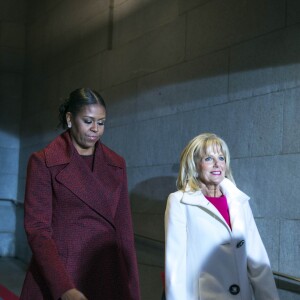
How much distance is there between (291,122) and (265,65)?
0.44m

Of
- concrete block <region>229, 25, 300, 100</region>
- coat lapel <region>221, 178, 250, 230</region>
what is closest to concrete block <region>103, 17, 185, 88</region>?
concrete block <region>229, 25, 300, 100</region>

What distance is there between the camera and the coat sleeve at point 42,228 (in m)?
2.18

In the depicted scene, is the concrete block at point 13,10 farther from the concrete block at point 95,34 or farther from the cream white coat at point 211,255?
the cream white coat at point 211,255

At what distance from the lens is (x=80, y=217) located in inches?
93.2

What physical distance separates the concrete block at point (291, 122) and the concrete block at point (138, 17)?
1.50 meters

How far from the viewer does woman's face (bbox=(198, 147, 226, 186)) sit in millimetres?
2826

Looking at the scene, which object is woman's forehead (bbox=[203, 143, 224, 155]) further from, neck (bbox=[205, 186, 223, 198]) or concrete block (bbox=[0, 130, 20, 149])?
concrete block (bbox=[0, 130, 20, 149])

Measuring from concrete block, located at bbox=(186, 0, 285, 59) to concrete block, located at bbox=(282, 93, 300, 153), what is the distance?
1.44 feet

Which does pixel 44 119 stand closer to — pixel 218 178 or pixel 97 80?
pixel 97 80

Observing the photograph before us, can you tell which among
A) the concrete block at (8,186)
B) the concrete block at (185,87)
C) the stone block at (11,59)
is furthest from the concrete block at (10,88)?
the concrete block at (185,87)

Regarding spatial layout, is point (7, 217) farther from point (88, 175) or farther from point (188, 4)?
point (88, 175)

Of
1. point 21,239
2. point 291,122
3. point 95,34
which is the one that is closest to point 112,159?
point 291,122

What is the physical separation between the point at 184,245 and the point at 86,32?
3.71 metres

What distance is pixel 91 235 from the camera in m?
2.37
